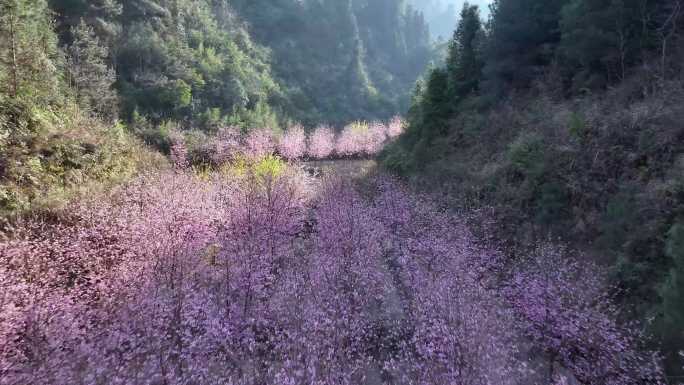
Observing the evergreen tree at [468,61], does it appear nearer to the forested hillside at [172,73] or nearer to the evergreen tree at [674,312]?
the evergreen tree at [674,312]

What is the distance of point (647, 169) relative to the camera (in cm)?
742

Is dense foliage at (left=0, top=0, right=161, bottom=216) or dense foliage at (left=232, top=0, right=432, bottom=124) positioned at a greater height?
dense foliage at (left=232, top=0, right=432, bottom=124)

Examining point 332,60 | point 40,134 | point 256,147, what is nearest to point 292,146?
point 256,147

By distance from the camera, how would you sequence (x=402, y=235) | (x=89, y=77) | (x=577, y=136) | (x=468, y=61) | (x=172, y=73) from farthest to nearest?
(x=172, y=73)
(x=89, y=77)
(x=468, y=61)
(x=402, y=235)
(x=577, y=136)

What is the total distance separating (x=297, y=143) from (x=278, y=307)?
23.7m

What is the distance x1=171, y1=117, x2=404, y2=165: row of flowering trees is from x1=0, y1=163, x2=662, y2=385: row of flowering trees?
11630mm

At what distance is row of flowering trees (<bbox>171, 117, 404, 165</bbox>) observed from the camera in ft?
66.5

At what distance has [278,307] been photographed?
235 inches

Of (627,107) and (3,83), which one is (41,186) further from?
(627,107)

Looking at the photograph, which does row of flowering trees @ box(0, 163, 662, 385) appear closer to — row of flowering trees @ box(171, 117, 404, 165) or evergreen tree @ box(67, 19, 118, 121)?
row of flowering trees @ box(171, 117, 404, 165)

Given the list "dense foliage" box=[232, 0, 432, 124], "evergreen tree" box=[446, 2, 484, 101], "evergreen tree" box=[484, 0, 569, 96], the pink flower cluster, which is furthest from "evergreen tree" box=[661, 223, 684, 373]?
"dense foliage" box=[232, 0, 432, 124]

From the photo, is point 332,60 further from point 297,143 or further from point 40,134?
point 40,134

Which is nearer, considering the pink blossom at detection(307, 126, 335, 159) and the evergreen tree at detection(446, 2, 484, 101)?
the evergreen tree at detection(446, 2, 484, 101)

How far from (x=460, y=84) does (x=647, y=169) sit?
11326 mm
